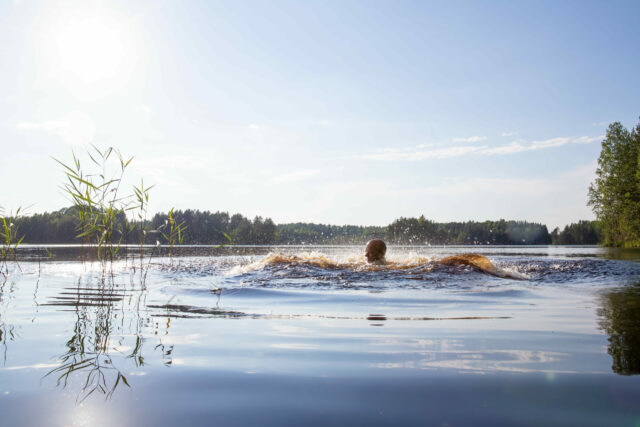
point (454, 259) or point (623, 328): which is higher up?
point (454, 259)

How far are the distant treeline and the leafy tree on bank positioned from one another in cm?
825

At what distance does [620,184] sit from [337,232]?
221ft

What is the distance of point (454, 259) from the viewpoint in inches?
440

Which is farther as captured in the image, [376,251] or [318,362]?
[376,251]

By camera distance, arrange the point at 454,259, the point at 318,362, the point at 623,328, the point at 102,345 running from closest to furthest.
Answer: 1. the point at 318,362
2. the point at 102,345
3. the point at 623,328
4. the point at 454,259

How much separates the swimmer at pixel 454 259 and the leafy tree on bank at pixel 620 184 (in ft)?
138

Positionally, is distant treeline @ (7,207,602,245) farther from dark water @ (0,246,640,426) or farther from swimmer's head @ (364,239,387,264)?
dark water @ (0,246,640,426)

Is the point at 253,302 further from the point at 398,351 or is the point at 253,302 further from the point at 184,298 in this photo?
the point at 398,351

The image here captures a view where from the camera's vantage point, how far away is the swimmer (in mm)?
10617

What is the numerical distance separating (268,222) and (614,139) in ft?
200

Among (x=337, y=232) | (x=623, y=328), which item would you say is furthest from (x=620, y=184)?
(x=337, y=232)

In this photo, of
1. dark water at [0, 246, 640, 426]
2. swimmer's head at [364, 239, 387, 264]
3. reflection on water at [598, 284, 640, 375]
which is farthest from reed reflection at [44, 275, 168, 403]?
swimmer's head at [364, 239, 387, 264]

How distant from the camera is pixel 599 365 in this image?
93.6 inches

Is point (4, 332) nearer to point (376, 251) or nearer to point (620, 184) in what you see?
point (376, 251)
